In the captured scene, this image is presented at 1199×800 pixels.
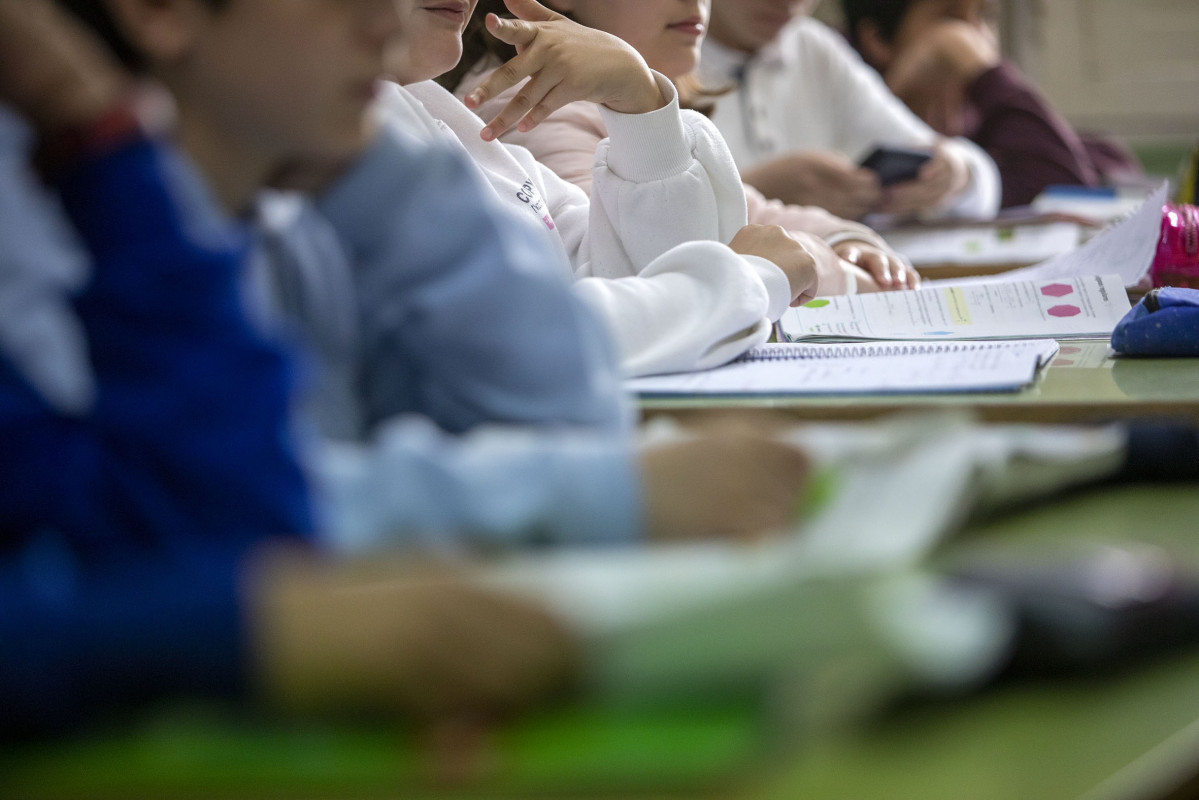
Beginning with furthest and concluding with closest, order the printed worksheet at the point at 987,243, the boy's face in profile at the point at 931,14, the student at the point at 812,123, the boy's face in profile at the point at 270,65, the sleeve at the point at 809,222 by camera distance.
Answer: the boy's face in profile at the point at 931,14 < the student at the point at 812,123 < the printed worksheet at the point at 987,243 < the sleeve at the point at 809,222 < the boy's face in profile at the point at 270,65

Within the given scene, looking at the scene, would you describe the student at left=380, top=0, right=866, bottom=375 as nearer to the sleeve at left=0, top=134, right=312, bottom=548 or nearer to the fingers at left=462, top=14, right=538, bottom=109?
the fingers at left=462, top=14, right=538, bottom=109

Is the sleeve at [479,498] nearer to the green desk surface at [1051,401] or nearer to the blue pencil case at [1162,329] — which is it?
the green desk surface at [1051,401]

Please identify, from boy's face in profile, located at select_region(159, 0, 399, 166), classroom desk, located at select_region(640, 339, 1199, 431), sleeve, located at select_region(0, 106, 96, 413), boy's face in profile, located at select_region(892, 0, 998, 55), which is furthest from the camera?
boy's face in profile, located at select_region(892, 0, 998, 55)

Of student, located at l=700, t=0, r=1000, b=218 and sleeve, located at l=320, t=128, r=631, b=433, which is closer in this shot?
sleeve, located at l=320, t=128, r=631, b=433

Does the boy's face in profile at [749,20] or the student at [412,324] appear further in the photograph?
the boy's face in profile at [749,20]

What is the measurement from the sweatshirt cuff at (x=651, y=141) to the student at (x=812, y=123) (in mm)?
647

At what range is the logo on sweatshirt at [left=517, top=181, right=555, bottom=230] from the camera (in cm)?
119

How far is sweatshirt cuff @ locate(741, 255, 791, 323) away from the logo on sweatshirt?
0.86 ft

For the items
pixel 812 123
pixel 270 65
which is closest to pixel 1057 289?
pixel 270 65

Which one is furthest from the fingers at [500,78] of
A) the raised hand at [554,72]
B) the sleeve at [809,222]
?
the sleeve at [809,222]

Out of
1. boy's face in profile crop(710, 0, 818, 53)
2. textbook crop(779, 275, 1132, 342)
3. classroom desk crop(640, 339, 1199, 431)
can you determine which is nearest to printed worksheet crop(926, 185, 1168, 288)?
textbook crop(779, 275, 1132, 342)

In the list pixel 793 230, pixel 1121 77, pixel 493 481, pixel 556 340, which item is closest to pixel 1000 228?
pixel 793 230

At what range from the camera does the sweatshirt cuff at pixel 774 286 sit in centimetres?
99

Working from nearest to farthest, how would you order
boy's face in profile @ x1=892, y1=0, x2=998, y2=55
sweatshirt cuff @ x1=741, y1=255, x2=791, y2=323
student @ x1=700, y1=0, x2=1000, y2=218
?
sweatshirt cuff @ x1=741, y1=255, x2=791, y2=323
student @ x1=700, y1=0, x2=1000, y2=218
boy's face in profile @ x1=892, y1=0, x2=998, y2=55
